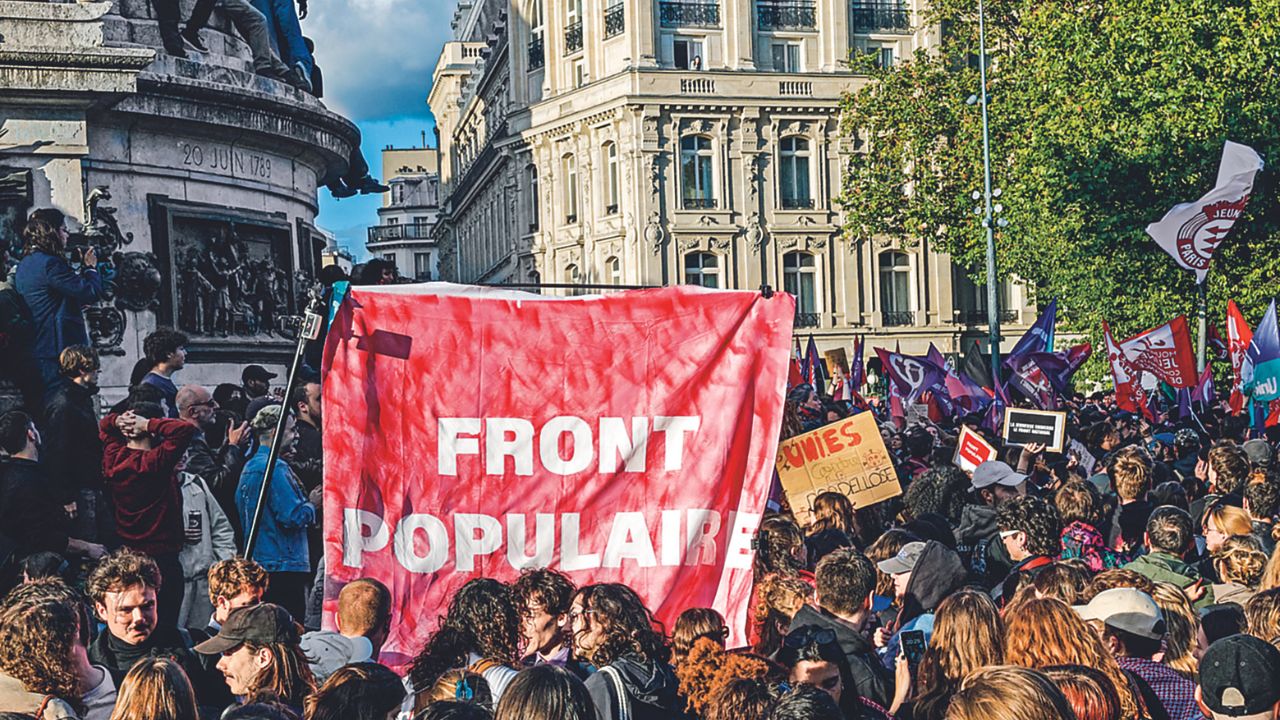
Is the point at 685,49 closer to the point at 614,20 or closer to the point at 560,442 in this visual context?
the point at 614,20

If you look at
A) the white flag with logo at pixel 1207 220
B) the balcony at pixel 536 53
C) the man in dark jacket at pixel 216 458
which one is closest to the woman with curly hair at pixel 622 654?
the man in dark jacket at pixel 216 458

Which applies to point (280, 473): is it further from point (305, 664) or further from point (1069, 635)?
point (1069, 635)

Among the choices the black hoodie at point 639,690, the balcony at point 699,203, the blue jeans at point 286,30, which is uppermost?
the balcony at point 699,203

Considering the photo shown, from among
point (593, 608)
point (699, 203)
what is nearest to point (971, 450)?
point (593, 608)

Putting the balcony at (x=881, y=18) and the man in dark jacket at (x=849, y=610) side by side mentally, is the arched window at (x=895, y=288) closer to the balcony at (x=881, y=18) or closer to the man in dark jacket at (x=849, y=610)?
the balcony at (x=881, y=18)

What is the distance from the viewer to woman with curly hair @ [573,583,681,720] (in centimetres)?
532

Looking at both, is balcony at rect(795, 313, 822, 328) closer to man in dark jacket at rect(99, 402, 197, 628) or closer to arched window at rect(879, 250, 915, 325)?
arched window at rect(879, 250, 915, 325)

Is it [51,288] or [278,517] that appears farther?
[51,288]

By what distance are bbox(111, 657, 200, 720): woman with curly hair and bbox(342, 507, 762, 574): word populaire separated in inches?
87.4

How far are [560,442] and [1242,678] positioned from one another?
3.21 metres

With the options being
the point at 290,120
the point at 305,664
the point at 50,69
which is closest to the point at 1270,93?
the point at 290,120

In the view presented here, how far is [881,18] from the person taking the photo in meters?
53.5

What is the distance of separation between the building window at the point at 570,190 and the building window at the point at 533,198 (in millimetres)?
2431

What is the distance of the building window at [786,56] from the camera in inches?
2071
